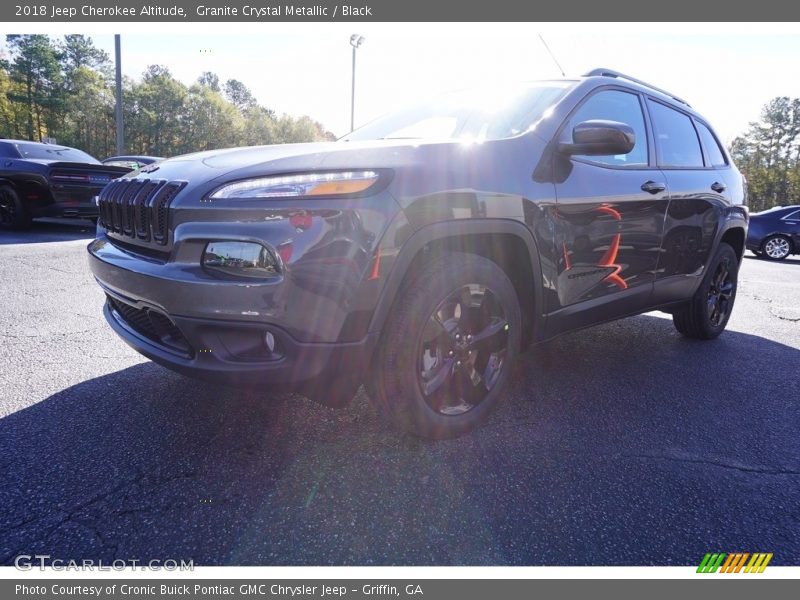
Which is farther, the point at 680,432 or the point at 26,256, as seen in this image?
the point at 26,256

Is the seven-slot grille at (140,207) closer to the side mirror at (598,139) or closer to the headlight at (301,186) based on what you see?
the headlight at (301,186)

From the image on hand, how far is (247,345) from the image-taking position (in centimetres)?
192

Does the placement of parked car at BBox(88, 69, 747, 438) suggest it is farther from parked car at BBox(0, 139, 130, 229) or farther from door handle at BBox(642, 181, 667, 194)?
parked car at BBox(0, 139, 130, 229)

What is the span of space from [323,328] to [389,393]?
0.42 m

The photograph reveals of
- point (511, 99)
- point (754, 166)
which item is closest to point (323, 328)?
point (511, 99)

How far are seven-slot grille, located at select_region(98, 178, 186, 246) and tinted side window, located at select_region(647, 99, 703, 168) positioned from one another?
2874 mm

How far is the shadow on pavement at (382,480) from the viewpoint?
168cm

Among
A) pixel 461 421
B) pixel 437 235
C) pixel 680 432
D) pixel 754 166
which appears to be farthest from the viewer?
pixel 754 166

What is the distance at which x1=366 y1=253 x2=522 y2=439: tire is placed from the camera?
2.10 metres

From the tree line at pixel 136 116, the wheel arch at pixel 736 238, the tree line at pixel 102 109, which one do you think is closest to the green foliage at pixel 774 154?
the tree line at pixel 136 116

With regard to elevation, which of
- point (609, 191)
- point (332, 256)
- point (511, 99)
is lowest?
point (332, 256)

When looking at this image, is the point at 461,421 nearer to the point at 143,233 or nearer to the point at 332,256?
the point at 332,256

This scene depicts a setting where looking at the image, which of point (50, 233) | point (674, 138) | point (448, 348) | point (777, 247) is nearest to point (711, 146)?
point (674, 138)

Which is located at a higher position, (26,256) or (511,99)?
(511,99)
